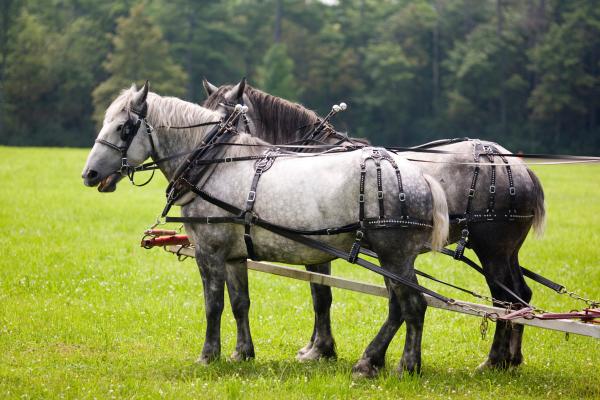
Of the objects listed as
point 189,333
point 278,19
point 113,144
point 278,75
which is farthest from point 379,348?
point 278,19

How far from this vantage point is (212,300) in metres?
8.15

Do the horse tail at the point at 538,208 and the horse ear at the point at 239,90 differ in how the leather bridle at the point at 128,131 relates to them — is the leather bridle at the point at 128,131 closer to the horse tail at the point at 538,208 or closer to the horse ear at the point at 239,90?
the horse ear at the point at 239,90

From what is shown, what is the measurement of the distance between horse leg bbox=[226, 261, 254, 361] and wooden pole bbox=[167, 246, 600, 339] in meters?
0.46

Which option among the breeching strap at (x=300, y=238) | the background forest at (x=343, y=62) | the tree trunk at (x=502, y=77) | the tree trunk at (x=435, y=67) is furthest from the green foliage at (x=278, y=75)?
the breeching strap at (x=300, y=238)

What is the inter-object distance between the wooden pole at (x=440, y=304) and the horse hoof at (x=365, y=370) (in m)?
0.77

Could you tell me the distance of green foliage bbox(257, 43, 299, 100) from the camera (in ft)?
210

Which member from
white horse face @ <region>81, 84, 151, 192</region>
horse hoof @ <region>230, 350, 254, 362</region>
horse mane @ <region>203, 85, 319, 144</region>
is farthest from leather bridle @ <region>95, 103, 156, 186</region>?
horse hoof @ <region>230, 350, 254, 362</region>

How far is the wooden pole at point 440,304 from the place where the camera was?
691 centimetres

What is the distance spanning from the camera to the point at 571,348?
30.9ft

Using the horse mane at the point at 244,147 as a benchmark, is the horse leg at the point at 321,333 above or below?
below

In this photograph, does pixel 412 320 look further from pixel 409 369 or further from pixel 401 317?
pixel 409 369

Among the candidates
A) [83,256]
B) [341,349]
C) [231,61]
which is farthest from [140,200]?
[231,61]

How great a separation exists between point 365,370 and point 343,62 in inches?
2589

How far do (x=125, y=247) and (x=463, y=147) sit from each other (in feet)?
30.3
